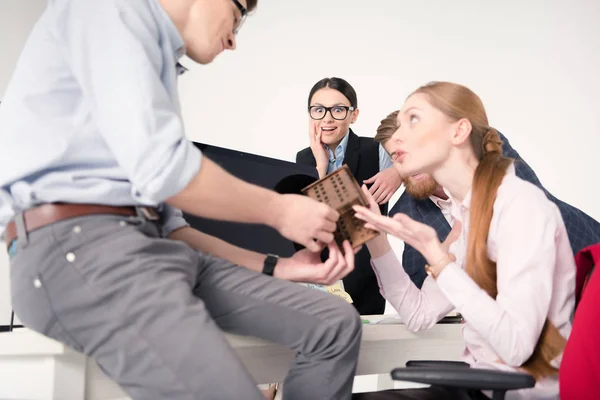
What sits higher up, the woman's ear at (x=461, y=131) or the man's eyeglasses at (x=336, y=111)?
the woman's ear at (x=461, y=131)

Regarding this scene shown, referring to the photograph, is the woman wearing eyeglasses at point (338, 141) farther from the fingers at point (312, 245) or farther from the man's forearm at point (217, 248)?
→ the fingers at point (312, 245)

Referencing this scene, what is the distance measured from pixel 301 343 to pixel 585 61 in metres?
2.95

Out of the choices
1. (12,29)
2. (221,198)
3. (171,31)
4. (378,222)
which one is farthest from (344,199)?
(12,29)

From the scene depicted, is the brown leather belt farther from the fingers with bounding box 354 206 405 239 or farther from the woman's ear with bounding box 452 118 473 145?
the woman's ear with bounding box 452 118 473 145

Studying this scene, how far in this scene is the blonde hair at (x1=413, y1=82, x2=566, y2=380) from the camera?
118cm

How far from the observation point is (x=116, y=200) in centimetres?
89

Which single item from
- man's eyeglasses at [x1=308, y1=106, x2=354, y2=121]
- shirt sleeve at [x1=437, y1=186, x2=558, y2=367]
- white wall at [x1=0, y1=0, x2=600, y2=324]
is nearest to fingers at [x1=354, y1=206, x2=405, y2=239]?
shirt sleeve at [x1=437, y1=186, x2=558, y2=367]

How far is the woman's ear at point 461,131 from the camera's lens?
4.78 feet

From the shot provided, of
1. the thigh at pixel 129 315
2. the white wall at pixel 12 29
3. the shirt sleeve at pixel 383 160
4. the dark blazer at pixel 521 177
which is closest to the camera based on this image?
the thigh at pixel 129 315

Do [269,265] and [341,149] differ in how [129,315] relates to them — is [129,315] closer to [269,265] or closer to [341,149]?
[269,265]

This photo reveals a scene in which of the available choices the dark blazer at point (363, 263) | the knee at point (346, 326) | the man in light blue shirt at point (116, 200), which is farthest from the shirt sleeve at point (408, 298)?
the dark blazer at point (363, 263)

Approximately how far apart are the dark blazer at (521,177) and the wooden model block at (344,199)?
77cm

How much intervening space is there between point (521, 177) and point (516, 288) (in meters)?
0.82

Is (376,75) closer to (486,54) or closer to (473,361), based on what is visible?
(486,54)
